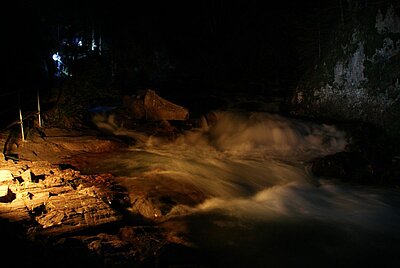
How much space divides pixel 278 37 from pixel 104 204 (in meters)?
17.0

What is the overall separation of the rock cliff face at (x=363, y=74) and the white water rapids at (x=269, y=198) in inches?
40.0

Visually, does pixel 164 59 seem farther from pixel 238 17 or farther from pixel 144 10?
pixel 238 17

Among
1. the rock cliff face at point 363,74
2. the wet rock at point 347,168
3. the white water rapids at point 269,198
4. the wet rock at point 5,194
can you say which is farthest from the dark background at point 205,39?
the wet rock at point 5,194

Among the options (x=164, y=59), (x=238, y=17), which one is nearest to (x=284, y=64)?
(x=238, y=17)

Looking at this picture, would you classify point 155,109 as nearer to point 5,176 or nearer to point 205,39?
point 5,176

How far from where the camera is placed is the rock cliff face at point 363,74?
9812 mm

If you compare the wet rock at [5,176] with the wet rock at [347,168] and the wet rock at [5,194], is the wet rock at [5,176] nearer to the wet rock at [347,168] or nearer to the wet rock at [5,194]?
the wet rock at [5,194]

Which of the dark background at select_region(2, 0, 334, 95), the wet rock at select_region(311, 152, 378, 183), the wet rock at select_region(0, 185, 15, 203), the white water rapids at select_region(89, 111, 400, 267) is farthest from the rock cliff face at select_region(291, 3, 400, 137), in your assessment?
the wet rock at select_region(0, 185, 15, 203)

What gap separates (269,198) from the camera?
6.93m

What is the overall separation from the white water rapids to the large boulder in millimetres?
1022

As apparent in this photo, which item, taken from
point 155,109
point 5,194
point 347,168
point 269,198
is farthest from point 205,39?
point 5,194

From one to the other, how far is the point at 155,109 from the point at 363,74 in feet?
22.2

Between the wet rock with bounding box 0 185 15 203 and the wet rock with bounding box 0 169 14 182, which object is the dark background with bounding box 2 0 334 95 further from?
the wet rock with bounding box 0 185 15 203

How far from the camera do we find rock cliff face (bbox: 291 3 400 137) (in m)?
9.81
